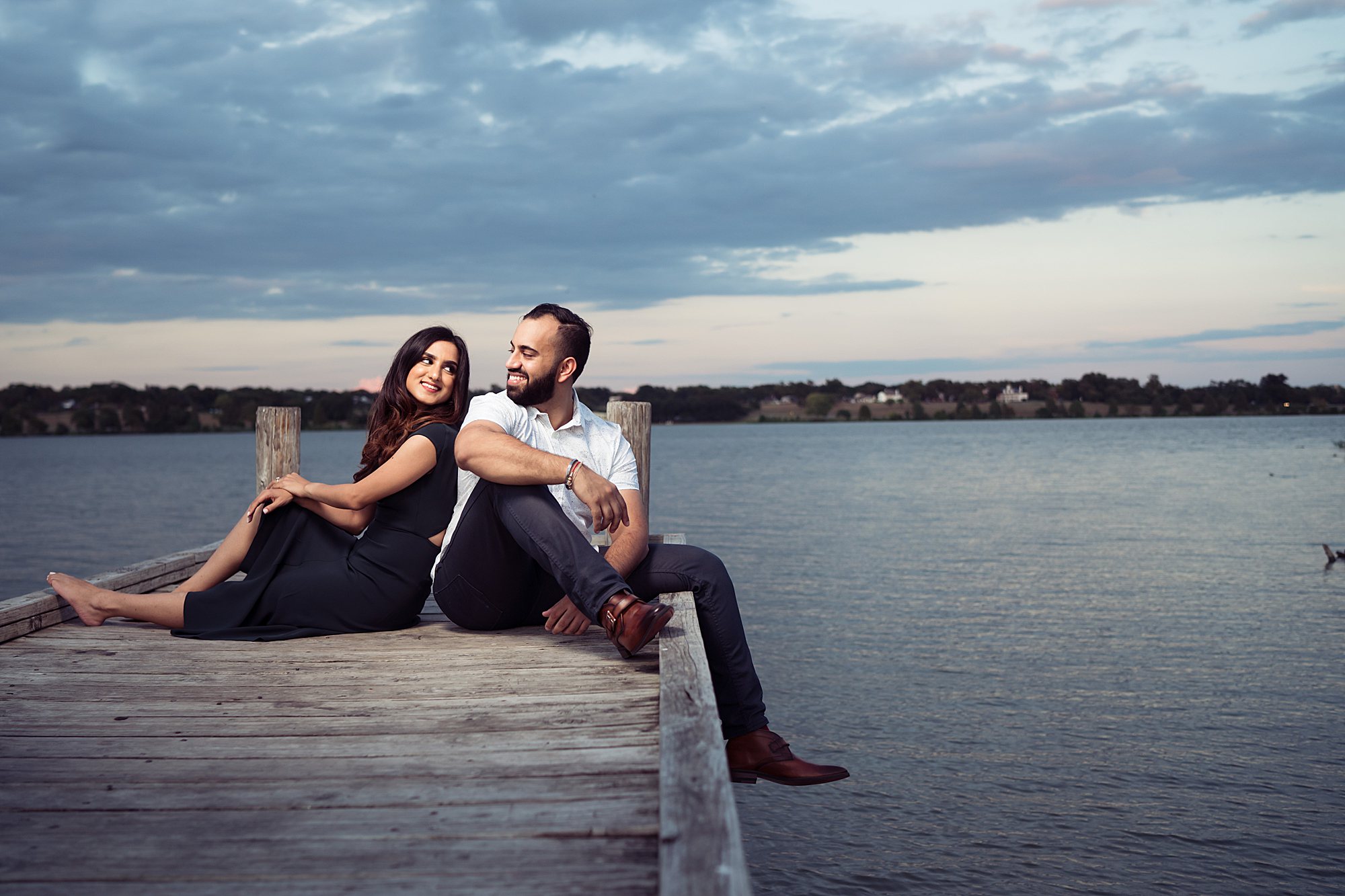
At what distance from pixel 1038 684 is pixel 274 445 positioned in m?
10.0

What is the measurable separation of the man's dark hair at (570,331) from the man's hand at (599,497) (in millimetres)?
755

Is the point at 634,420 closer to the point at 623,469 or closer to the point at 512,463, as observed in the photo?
the point at 623,469

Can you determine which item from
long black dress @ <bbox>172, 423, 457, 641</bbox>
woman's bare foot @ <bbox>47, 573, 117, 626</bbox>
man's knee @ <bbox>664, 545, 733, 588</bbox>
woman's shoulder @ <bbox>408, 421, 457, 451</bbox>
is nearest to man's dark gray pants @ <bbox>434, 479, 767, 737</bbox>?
man's knee @ <bbox>664, 545, 733, 588</bbox>

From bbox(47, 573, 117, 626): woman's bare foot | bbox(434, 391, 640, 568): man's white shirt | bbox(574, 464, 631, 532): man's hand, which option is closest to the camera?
bbox(574, 464, 631, 532): man's hand

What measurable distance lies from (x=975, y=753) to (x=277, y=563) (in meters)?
7.98

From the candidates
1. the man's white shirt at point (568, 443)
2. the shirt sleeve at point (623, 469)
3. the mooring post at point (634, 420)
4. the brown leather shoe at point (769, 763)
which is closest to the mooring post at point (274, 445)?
the mooring post at point (634, 420)

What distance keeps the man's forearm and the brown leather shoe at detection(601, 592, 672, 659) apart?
611 millimetres

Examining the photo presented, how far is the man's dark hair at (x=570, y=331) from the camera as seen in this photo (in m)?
4.84

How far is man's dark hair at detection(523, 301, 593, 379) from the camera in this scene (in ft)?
15.9

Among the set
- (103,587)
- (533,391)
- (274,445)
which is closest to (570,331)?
(533,391)

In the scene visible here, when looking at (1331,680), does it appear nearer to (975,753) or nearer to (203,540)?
(975,753)

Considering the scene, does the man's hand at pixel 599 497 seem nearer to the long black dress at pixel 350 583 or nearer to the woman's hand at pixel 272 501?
the long black dress at pixel 350 583

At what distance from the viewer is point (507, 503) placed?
4.33 m

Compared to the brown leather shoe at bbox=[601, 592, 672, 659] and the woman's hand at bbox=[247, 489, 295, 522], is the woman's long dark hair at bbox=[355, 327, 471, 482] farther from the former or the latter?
the brown leather shoe at bbox=[601, 592, 672, 659]
